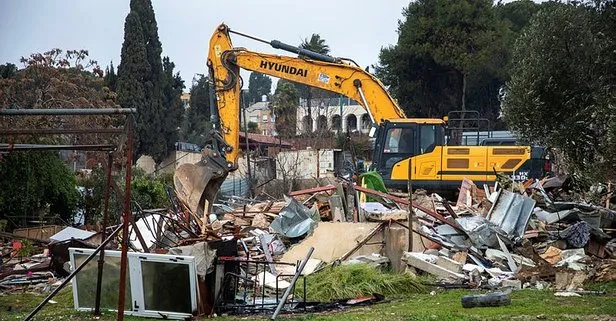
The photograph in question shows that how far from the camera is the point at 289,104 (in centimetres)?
5556

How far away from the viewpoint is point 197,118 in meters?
59.8

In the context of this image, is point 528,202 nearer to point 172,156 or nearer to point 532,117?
point 532,117

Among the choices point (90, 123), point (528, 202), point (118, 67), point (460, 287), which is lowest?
point (460, 287)

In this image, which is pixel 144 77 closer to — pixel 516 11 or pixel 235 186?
pixel 235 186

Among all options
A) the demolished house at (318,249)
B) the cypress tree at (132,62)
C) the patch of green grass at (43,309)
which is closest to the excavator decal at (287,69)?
the demolished house at (318,249)

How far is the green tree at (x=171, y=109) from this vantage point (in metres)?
46.4

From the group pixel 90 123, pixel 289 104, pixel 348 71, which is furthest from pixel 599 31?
pixel 289 104

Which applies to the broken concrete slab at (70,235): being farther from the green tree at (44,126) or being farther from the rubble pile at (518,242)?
the rubble pile at (518,242)

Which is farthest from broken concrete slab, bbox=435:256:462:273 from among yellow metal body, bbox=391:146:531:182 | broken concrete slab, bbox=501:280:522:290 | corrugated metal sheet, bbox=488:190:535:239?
yellow metal body, bbox=391:146:531:182

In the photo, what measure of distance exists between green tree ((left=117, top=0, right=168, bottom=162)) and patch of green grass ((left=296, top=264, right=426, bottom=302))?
29819 millimetres

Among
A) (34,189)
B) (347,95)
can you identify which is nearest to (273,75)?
(347,95)

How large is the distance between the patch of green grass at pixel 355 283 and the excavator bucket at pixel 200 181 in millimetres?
3620

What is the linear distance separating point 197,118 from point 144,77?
1648 cm

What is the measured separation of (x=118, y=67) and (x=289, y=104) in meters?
15.4
